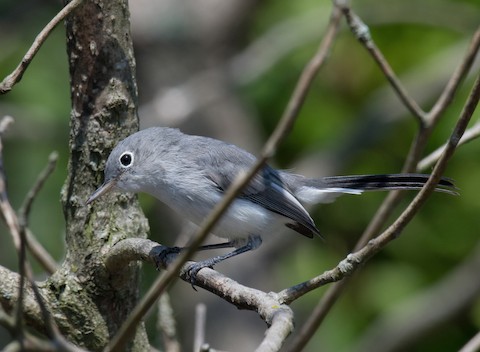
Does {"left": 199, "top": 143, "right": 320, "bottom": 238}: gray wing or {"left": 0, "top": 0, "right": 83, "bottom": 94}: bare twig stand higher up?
{"left": 0, "top": 0, "right": 83, "bottom": 94}: bare twig

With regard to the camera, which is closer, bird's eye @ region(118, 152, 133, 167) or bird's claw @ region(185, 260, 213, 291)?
bird's claw @ region(185, 260, 213, 291)

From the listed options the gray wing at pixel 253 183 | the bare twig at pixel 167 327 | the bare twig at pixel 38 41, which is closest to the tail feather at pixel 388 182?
the gray wing at pixel 253 183

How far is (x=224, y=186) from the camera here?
3229 millimetres

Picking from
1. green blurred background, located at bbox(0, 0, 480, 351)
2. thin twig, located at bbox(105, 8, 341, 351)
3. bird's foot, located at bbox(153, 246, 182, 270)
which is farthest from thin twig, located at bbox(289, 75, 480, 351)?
green blurred background, located at bbox(0, 0, 480, 351)

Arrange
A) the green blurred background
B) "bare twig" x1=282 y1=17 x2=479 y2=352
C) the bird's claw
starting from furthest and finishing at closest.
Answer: the green blurred background < the bird's claw < "bare twig" x1=282 y1=17 x2=479 y2=352

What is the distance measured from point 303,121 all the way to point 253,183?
1.73 metres

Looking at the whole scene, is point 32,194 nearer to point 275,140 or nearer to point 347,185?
point 275,140

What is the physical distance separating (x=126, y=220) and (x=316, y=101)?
2.68 meters

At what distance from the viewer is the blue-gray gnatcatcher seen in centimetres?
306

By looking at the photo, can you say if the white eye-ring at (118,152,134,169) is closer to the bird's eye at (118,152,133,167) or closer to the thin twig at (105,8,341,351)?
the bird's eye at (118,152,133,167)

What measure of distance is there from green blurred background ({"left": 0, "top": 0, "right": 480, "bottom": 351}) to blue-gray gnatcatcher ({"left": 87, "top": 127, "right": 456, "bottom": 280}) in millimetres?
1031

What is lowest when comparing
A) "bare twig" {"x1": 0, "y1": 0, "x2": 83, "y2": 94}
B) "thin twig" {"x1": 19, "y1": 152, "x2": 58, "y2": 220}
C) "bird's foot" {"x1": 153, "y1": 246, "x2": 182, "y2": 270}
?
"bird's foot" {"x1": 153, "y1": 246, "x2": 182, "y2": 270}

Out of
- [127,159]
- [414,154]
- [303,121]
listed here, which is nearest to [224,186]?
[127,159]

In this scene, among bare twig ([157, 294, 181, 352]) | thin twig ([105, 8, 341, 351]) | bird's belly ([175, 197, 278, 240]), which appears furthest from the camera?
bird's belly ([175, 197, 278, 240])
